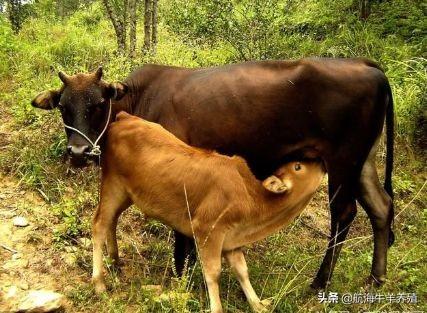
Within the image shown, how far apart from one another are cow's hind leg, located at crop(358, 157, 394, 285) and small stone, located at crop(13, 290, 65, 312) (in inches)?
102

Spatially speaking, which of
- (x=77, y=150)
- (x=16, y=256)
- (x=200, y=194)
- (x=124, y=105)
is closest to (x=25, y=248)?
(x=16, y=256)

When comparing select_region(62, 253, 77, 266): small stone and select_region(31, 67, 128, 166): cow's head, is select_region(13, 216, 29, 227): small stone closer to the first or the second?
select_region(62, 253, 77, 266): small stone

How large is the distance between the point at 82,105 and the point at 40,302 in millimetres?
1497

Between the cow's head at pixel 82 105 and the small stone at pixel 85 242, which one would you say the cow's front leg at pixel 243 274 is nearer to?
the cow's head at pixel 82 105

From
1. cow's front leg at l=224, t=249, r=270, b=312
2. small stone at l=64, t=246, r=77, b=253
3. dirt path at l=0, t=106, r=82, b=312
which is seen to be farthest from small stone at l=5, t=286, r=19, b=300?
cow's front leg at l=224, t=249, r=270, b=312

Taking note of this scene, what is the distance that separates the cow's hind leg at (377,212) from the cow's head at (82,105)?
7.47 ft

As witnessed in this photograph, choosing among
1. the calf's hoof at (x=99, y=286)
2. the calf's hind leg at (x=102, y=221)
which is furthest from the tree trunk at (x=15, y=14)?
the calf's hoof at (x=99, y=286)

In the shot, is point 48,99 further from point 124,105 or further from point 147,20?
point 147,20

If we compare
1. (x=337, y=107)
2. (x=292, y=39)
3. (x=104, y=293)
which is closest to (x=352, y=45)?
(x=292, y=39)

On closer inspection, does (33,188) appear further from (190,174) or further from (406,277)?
(406,277)

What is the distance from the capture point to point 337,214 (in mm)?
4676

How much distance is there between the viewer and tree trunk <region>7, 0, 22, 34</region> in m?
10.4

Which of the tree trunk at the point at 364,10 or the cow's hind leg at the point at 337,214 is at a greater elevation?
the tree trunk at the point at 364,10

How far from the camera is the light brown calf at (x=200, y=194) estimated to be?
3758 mm
